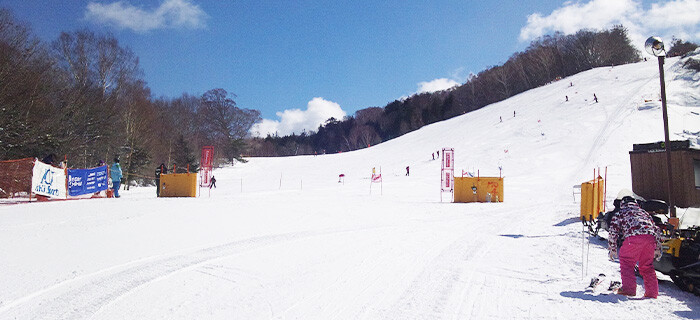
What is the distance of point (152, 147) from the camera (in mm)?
38406

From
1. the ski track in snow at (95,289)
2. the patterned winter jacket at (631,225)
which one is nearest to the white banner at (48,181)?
the ski track in snow at (95,289)

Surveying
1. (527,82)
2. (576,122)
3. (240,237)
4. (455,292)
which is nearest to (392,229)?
(240,237)

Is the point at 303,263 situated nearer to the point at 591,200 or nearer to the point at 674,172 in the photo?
the point at 591,200

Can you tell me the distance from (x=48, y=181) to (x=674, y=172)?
23.7 metres

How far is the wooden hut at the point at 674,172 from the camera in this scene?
45.4 ft

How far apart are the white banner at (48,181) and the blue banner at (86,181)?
400mm

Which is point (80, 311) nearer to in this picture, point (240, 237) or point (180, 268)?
point (180, 268)

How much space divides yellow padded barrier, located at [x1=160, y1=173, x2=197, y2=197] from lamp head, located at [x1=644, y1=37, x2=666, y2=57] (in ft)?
57.1

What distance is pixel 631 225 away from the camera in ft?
16.1

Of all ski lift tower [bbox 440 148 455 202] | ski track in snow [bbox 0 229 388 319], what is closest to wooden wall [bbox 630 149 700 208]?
ski lift tower [bbox 440 148 455 202]

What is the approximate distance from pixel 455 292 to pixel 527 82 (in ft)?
305

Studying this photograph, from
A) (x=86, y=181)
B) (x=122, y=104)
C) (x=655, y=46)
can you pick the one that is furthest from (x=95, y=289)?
(x=122, y=104)

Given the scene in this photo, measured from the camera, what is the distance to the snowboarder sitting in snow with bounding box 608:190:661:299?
190 inches

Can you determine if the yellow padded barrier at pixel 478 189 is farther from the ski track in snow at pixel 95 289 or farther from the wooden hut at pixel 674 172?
the ski track in snow at pixel 95 289
